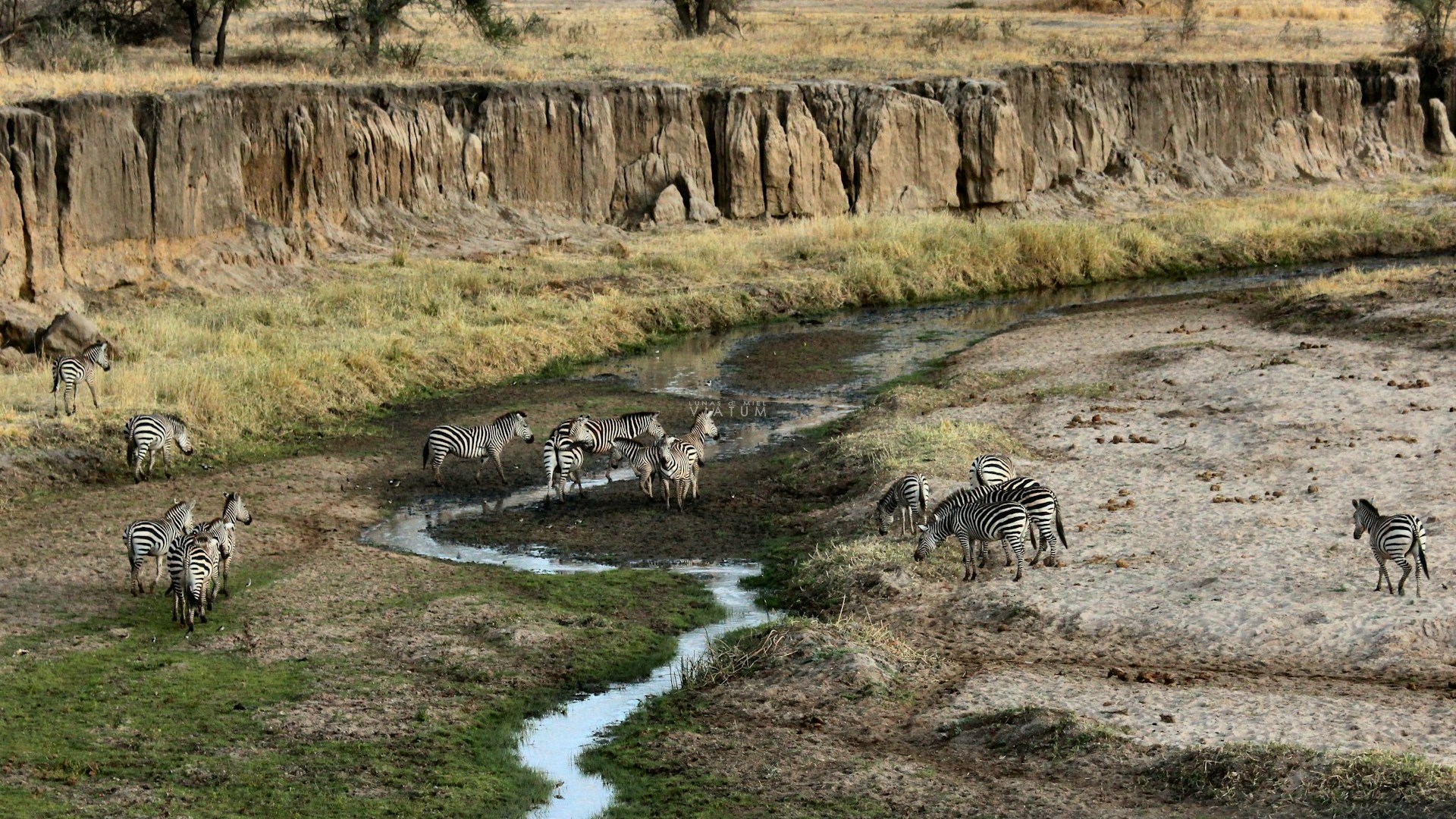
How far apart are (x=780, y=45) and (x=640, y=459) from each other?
35.5 metres

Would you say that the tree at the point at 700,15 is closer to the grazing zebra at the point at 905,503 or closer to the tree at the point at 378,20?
the tree at the point at 378,20

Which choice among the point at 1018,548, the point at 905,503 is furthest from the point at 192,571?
the point at 1018,548

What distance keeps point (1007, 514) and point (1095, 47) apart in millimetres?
42429

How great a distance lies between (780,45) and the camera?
5528cm

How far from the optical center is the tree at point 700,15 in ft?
197

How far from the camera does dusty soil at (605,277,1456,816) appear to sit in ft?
43.3

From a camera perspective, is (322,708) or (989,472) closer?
(322,708)

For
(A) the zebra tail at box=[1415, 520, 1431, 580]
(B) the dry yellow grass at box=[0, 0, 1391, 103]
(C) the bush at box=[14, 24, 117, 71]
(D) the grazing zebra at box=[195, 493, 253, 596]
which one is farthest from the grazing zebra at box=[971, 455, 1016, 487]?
(C) the bush at box=[14, 24, 117, 71]

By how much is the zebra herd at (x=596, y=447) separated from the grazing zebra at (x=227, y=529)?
4174 mm

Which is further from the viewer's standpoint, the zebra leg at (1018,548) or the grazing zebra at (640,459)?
the grazing zebra at (640,459)

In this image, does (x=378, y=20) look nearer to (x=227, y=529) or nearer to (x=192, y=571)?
(x=227, y=529)

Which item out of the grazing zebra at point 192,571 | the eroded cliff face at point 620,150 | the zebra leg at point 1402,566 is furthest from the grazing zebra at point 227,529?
the eroded cliff face at point 620,150

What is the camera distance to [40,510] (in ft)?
69.1

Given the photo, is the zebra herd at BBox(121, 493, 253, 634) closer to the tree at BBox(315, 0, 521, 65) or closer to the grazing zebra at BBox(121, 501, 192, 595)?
the grazing zebra at BBox(121, 501, 192, 595)
